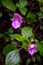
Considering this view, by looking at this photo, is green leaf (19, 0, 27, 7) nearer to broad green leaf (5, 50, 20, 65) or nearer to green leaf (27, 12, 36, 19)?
green leaf (27, 12, 36, 19)

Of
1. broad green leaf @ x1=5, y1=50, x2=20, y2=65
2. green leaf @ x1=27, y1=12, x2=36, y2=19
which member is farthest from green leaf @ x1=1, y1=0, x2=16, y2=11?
broad green leaf @ x1=5, y1=50, x2=20, y2=65

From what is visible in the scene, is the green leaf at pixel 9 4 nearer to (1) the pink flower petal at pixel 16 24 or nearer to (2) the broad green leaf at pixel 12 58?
(1) the pink flower petal at pixel 16 24

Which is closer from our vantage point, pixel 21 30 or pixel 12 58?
pixel 12 58

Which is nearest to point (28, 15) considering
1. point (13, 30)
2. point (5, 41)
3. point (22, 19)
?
point (22, 19)

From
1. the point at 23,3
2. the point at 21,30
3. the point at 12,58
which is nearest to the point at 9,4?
the point at 23,3

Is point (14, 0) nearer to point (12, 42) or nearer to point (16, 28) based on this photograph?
point (16, 28)

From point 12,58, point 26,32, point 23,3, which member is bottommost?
point 12,58

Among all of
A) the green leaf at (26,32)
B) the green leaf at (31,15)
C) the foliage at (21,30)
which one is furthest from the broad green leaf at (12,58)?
the green leaf at (31,15)

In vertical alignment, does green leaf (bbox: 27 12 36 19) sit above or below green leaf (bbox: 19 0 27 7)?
below

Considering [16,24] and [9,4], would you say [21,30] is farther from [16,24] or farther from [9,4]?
[9,4]
